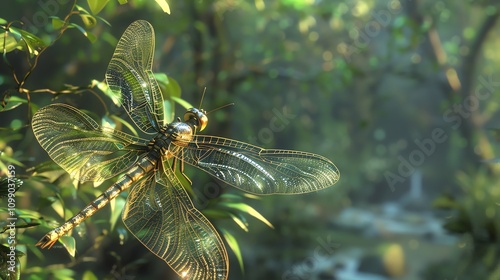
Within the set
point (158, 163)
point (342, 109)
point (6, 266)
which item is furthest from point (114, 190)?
point (342, 109)

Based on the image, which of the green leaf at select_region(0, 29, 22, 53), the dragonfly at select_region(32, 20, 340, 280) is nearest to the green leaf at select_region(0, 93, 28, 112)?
the green leaf at select_region(0, 29, 22, 53)

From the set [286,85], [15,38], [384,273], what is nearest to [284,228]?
[384,273]

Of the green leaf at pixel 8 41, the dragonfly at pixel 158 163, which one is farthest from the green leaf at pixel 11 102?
the dragonfly at pixel 158 163

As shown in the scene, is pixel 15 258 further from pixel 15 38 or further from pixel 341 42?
pixel 341 42

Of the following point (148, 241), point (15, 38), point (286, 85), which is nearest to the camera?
point (148, 241)

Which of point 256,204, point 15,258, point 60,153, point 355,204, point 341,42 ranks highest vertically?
point 60,153

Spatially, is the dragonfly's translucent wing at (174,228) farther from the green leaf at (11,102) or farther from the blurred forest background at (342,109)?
the blurred forest background at (342,109)

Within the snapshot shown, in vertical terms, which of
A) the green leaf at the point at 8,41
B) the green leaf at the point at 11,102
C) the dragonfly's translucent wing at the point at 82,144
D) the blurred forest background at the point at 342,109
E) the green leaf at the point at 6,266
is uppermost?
the green leaf at the point at 8,41

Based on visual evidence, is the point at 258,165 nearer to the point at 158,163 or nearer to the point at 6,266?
the point at 158,163
